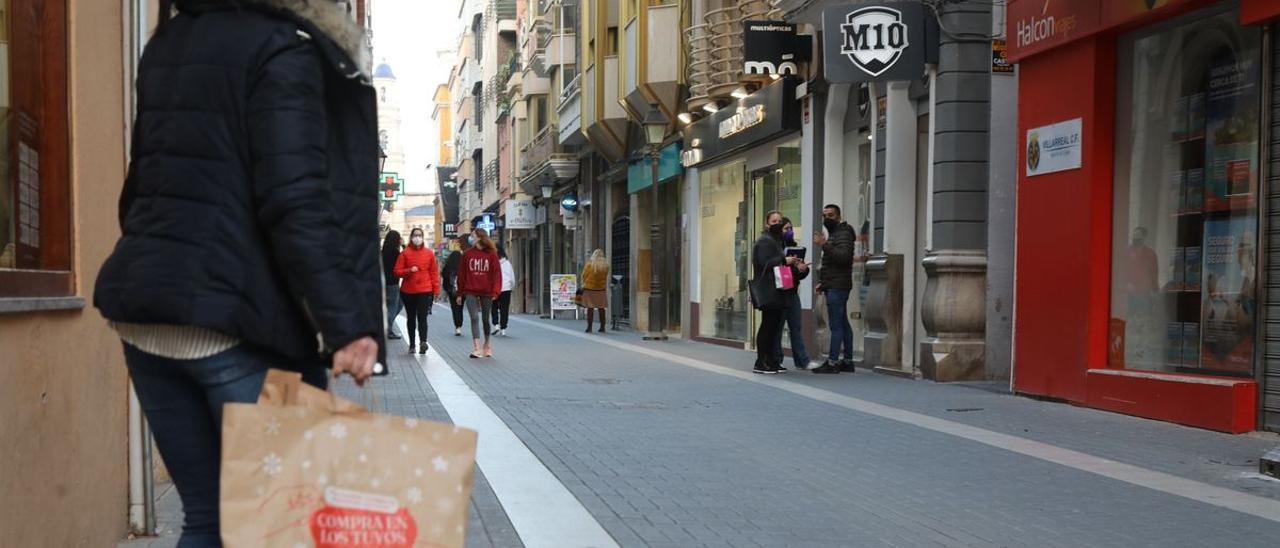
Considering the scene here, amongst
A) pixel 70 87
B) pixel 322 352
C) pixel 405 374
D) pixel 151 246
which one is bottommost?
pixel 405 374

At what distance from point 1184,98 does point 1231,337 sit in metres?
1.98

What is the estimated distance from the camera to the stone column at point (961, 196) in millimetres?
15172

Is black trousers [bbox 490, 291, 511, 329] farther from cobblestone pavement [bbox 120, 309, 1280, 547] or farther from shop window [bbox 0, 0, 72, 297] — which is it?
shop window [bbox 0, 0, 72, 297]

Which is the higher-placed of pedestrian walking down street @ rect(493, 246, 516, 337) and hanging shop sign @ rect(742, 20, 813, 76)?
hanging shop sign @ rect(742, 20, 813, 76)

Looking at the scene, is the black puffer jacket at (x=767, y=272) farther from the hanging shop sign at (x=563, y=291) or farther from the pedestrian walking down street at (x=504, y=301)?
the hanging shop sign at (x=563, y=291)

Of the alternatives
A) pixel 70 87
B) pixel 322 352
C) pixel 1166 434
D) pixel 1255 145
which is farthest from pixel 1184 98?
pixel 322 352

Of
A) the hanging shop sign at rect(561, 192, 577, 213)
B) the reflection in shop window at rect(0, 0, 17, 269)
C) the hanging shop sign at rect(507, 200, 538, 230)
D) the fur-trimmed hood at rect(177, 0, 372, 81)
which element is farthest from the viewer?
the hanging shop sign at rect(507, 200, 538, 230)

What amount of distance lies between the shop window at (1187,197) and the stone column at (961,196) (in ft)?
9.87

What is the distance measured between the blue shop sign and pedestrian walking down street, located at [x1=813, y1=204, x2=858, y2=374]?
11072 millimetres

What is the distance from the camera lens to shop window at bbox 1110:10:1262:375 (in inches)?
411

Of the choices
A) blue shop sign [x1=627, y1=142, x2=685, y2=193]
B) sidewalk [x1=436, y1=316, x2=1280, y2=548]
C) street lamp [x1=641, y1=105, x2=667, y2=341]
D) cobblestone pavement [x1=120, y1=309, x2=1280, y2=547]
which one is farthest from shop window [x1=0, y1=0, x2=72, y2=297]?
blue shop sign [x1=627, y1=142, x2=685, y2=193]

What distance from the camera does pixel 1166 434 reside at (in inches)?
400

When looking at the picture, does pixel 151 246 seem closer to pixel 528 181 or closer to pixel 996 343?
pixel 996 343

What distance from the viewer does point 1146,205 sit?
39.0ft
